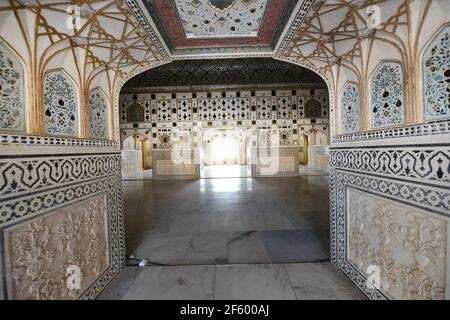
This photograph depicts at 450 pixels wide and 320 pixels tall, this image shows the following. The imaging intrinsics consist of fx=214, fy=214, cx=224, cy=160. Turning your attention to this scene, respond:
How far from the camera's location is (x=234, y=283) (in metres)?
1.67

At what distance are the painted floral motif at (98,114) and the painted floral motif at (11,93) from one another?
0.82 m

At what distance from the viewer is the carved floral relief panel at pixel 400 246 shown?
1029 mm

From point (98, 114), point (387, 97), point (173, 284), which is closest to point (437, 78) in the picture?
point (387, 97)

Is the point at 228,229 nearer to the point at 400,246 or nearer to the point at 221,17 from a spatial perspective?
the point at 400,246

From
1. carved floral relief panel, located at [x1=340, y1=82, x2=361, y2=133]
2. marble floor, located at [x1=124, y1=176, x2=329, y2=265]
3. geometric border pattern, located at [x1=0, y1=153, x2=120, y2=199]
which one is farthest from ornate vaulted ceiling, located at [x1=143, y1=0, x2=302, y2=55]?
marble floor, located at [x1=124, y1=176, x2=329, y2=265]

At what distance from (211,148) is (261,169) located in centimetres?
772

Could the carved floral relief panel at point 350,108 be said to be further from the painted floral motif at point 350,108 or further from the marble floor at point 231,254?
the marble floor at point 231,254

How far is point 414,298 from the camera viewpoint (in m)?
1.15

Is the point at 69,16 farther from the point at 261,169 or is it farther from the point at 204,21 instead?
the point at 261,169

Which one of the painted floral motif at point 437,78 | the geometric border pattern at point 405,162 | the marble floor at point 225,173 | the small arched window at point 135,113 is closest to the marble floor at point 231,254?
the geometric border pattern at point 405,162

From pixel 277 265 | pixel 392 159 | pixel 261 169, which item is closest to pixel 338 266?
pixel 277 265

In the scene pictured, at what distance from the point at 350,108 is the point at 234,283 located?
3154 mm

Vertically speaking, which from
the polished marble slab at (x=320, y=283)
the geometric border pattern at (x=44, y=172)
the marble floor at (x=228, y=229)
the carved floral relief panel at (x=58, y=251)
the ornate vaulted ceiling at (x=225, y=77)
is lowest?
the polished marble slab at (x=320, y=283)
